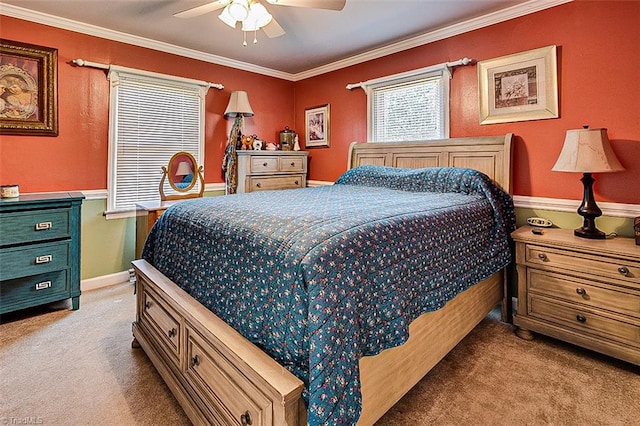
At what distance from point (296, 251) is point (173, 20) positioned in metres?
2.92

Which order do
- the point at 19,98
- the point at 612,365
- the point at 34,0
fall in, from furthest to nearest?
the point at 19,98, the point at 34,0, the point at 612,365

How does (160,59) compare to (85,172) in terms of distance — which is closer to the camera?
(85,172)

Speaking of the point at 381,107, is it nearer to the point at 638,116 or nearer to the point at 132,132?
the point at 638,116

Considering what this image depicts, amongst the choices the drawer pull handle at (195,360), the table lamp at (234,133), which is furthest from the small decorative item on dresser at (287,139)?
the drawer pull handle at (195,360)

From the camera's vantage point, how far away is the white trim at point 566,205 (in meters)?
2.33

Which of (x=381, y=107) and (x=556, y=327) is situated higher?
(x=381, y=107)

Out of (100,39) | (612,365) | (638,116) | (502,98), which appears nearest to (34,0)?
(100,39)

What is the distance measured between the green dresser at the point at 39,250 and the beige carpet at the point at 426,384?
0.26 m

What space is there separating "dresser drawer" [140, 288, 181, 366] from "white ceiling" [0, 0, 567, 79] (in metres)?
2.31

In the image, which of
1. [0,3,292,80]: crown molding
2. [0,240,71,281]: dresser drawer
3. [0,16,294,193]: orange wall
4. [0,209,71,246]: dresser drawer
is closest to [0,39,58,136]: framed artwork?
[0,16,294,193]: orange wall

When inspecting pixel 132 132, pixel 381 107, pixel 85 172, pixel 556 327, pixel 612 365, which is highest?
pixel 381 107

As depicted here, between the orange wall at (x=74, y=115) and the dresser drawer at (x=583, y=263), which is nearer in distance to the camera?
the dresser drawer at (x=583, y=263)

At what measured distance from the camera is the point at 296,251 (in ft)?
3.88

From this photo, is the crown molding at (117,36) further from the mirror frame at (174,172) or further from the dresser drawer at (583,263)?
the dresser drawer at (583,263)
